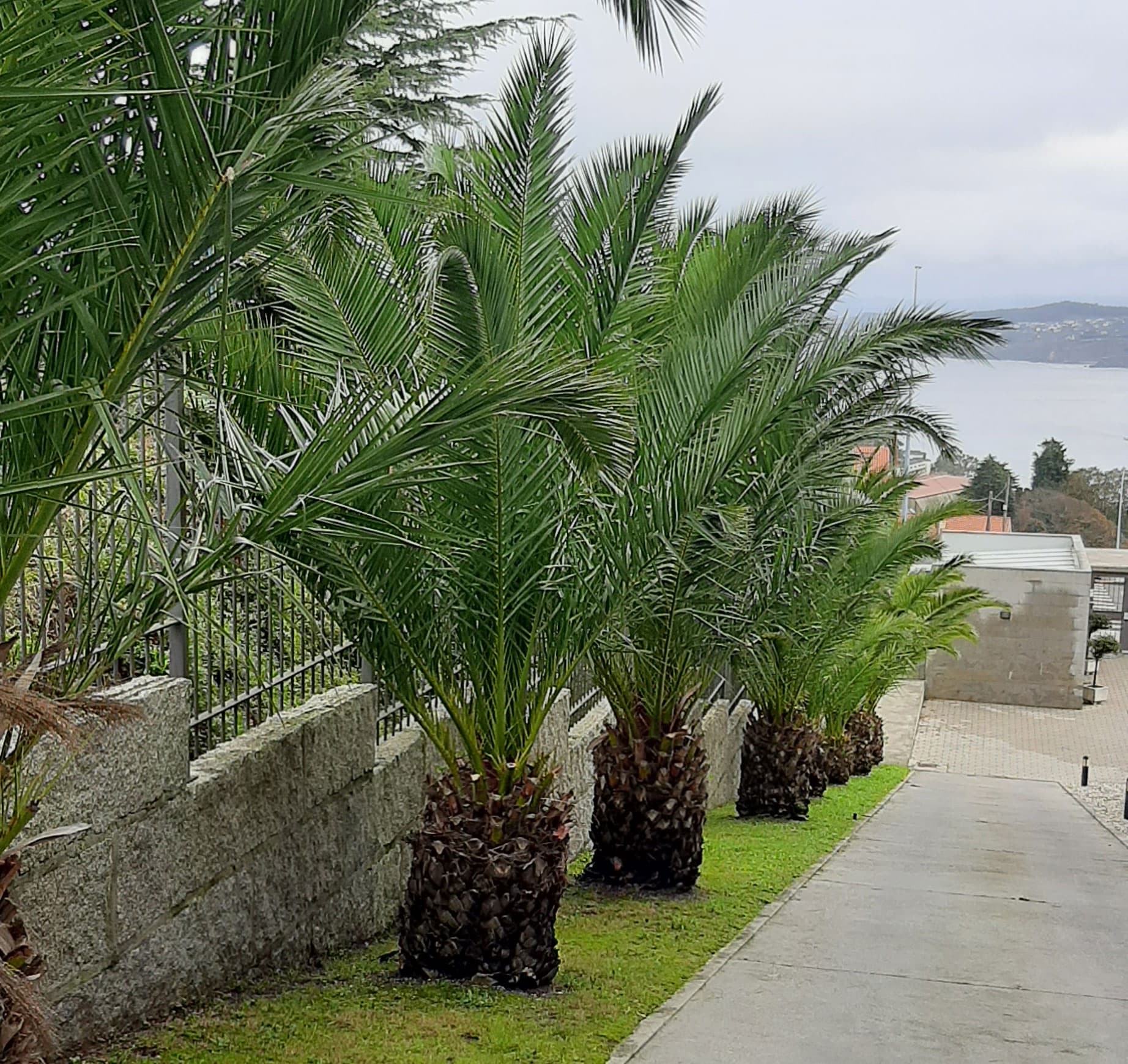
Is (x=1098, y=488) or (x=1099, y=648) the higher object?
(x=1098, y=488)

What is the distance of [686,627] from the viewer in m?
8.55

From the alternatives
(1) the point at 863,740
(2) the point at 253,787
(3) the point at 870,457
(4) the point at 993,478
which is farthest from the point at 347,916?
(4) the point at 993,478

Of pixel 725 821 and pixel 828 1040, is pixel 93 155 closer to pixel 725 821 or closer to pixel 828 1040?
pixel 828 1040

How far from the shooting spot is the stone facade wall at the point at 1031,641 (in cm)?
3994

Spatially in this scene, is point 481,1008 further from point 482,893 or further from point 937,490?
point 937,490

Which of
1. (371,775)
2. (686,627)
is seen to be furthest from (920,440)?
(371,775)

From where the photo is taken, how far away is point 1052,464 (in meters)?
104

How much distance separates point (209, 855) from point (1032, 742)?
3240cm

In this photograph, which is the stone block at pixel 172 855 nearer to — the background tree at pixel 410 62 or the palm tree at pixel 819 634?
the background tree at pixel 410 62

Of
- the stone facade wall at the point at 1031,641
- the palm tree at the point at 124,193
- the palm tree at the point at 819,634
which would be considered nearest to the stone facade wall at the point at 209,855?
the palm tree at the point at 124,193

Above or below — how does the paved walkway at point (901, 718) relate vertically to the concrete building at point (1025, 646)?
below

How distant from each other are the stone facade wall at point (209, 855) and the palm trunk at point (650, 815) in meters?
1.74

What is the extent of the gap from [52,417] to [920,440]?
30.9 feet

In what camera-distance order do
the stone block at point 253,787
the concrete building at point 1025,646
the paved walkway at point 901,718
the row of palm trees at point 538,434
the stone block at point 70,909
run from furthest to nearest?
the concrete building at point 1025,646
the paved walkway at point 901,718
the row of palm trees at point 538,434
the stone block at point 253,787
the stone block at point 70,909
